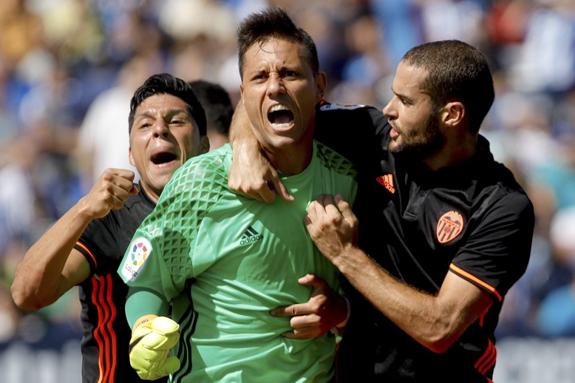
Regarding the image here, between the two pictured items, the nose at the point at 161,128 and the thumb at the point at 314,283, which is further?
the nose at the point at 161,128

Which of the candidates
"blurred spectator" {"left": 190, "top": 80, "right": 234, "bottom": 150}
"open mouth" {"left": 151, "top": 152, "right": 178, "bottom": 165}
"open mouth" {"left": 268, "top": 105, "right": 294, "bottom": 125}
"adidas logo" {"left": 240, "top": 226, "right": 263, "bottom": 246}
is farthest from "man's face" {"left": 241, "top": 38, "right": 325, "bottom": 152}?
"blurred spectator" {"left": 190, "top": 80, "right": 234, "bottom": 150}

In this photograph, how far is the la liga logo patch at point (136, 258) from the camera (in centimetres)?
463

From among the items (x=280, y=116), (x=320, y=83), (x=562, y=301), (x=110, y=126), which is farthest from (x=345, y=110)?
(x=110, y=126)

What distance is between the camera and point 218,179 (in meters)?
4.73

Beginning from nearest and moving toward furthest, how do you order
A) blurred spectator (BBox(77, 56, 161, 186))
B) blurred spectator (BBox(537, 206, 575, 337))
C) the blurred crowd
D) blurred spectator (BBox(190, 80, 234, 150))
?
blurred spectator (BBox(190, 80, 234, 150)) → blurred spectator (BBox(537, 206, 575, 337)) → the blurred crowd → blurred spectator (BBox(77, 56, 161, 186))

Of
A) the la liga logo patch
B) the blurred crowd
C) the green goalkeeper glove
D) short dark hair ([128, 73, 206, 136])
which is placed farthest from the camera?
the blurred crowd

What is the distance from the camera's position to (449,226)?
498 centimetres

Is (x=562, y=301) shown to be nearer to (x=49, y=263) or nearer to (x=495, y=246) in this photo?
(x=495, y=246)

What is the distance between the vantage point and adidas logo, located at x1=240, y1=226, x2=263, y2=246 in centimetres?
467

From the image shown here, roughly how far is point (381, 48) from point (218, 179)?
7.52 meters

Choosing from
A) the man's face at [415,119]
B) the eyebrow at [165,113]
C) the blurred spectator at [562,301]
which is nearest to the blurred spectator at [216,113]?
the eyebrow at [165,113]

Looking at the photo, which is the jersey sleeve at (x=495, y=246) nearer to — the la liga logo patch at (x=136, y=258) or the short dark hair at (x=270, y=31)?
the short dark hair at (x=270, y=31)

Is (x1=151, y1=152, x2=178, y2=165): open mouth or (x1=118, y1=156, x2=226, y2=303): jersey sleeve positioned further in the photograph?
(x1=151, y1=152, x2=178, y2=165): open mouth

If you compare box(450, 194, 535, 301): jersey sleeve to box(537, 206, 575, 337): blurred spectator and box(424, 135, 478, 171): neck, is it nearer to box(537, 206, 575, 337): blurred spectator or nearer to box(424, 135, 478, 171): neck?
box(424, 135, 478, 171): neck
